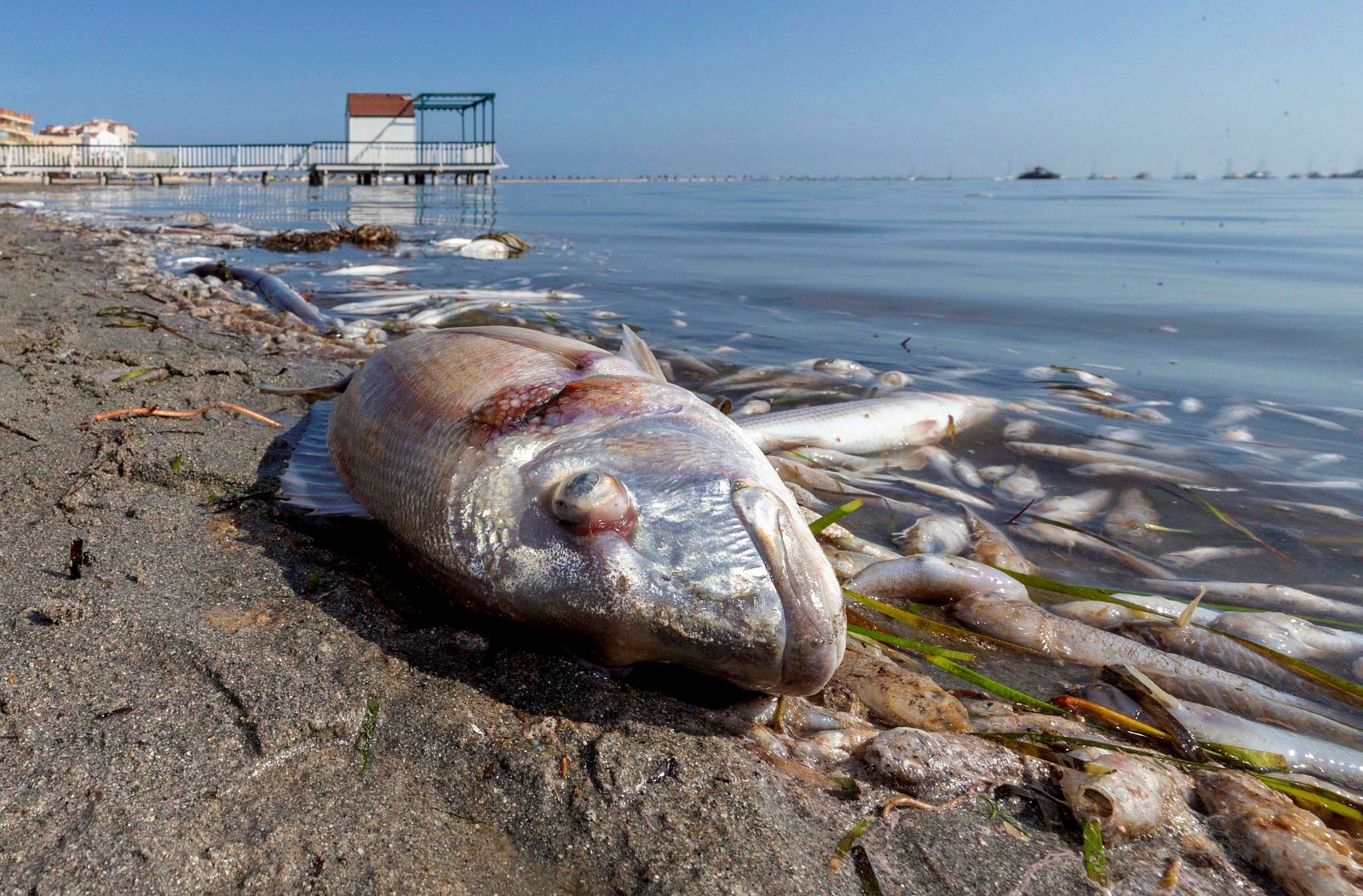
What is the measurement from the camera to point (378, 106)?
47.8 metres

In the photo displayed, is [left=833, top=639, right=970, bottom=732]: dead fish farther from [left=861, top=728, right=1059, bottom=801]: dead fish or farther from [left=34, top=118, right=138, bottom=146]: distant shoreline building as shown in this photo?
[left=34, top=118, right=138, bottom=146]: distant shoreline building

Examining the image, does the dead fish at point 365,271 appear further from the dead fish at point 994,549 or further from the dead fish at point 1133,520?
the dead fish at point 1133,520

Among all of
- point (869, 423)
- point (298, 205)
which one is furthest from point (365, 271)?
point (298, 205)

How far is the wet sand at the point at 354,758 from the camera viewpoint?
1.55 metres

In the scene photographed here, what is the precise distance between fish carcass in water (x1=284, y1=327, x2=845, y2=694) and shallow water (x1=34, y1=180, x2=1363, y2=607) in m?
2.21

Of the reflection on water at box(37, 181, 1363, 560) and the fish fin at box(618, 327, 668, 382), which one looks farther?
the reflection on water at box(37, 181, 1363, 560)

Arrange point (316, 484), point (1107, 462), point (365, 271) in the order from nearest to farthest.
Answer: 1. point (316, 484)
2. point (1107, 462)
3. point (365, 271)

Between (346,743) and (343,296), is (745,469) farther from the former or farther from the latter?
(343,296)

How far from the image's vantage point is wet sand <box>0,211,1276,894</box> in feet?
5.08

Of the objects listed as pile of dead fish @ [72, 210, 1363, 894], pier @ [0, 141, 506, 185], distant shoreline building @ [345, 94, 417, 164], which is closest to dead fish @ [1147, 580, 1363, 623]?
pile of dead fish @ [72, 210, 1363, 894]

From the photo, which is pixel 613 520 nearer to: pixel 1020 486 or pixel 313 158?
pixel 1020 486

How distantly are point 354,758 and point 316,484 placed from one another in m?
1.16

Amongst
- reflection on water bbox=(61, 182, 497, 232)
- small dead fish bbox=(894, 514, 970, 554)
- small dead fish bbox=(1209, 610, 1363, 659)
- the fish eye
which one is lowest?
small dead fish bbox=(1209, 610, 1363, 659)

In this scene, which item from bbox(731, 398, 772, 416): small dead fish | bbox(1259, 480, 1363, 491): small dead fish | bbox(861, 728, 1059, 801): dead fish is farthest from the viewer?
bbox(731, 398, 772, 416): small dead fish
